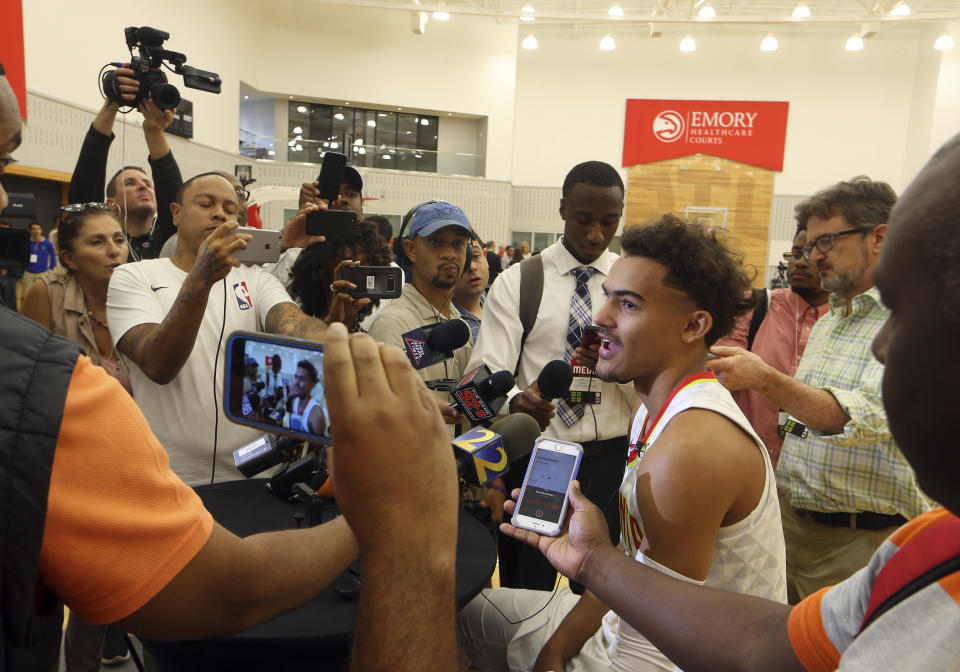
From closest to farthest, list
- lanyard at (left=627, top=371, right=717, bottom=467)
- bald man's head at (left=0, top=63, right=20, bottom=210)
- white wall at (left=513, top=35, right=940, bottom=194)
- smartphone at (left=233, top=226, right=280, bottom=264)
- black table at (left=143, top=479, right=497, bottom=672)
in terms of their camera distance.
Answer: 1. bald man's head at (left=0, top=63, right=20, bottom=210)
2. black table at (left=143, top=479, right=497, bottom=672)
3. lanyard at (left=627, top=371, right=717, bottom=467)
4. smartphone at (left=233, top=226, right=280, bottom=264)
5. white wall at (left=513, top=35, right=940, bottom=194)

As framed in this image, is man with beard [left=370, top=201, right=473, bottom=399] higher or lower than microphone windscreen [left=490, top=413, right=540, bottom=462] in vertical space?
higher

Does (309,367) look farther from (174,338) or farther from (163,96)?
(163,96)

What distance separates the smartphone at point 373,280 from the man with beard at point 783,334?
1589 mm

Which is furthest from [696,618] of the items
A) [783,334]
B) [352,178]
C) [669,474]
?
[352,178]

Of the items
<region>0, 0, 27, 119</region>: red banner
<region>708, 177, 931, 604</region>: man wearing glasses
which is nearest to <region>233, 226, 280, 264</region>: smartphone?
<region>708, 177, 931, 604</region>: man wearing glasses

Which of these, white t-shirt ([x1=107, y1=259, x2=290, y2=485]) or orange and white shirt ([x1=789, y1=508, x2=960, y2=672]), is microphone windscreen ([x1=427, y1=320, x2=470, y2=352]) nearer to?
white t-shirt ([x1=107, y1=259, x2=290, y2=485])

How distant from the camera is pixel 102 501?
0.66m

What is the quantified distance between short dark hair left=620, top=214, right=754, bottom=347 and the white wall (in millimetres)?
15679

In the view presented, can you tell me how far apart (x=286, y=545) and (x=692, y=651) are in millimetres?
645

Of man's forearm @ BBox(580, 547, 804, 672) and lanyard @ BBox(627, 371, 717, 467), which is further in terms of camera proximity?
lanyard @ BBox(627, 371, 717, 467)

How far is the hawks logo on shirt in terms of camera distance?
218 centimetres

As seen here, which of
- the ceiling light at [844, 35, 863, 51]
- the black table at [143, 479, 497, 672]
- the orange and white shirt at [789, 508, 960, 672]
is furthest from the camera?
the ceiling light at [844, 35, 863, 51]

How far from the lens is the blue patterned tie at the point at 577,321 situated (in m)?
2.49

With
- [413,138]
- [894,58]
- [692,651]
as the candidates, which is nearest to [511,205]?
[413,138]
